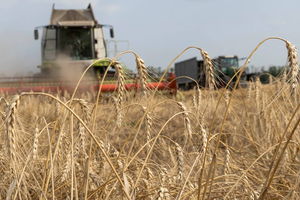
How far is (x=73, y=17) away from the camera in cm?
1287

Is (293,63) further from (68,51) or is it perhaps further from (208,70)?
(68,51)

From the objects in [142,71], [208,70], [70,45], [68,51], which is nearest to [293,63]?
[208,70]

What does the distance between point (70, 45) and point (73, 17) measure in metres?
1.49

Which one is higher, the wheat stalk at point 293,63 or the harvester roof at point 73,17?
the harvester roof at point 73,17

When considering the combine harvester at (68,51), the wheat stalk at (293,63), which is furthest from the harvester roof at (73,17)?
the wheat stalk at (293,63)

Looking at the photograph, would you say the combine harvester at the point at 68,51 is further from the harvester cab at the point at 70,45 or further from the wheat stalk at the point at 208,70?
the wheat stalk at the point at 208,70

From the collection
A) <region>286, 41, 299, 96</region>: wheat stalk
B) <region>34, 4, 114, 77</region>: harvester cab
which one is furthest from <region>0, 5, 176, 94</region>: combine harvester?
<region>286, 41, 299, 96</region>: wheat stalk

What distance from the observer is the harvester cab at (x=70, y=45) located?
37.0 feet

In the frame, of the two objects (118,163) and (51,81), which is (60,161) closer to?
(118,163)

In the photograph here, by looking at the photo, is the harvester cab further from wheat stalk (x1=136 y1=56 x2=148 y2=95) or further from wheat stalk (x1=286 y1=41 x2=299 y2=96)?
wheat stalk (x1=286 y1=41 x2=299 y2=96)

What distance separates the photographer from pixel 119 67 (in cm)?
164

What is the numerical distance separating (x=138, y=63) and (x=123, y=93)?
5.4 inches

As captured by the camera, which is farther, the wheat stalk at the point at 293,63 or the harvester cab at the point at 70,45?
the harvester cab at the point at 70,45

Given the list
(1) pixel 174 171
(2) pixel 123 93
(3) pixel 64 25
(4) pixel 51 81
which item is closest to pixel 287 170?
(1) pixel 174 171
